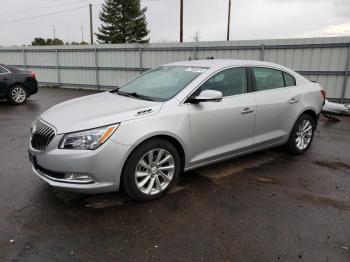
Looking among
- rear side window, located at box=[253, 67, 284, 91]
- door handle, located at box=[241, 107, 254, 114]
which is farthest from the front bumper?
rear side window, located at box=[253, 67, 284, 91]

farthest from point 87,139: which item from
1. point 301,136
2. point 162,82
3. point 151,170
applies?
point 301,136

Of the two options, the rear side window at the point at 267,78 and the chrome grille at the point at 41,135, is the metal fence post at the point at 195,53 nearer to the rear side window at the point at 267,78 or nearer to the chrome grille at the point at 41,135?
the rear side window at the point at 267,78

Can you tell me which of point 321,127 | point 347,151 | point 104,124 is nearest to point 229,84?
point 104,124

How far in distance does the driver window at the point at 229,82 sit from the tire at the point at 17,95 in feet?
28.8

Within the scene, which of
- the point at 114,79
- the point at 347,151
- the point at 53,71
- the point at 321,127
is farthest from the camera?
the point at 53,71

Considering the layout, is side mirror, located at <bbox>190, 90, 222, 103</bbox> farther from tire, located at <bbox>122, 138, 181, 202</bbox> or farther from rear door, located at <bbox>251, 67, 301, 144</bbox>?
rear door, located at <bbox>251, 67, 301, 144</bbox>

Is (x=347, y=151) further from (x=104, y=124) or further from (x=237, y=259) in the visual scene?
(x=104, y=124)

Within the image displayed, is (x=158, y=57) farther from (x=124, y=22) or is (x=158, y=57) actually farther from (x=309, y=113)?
(x=124, y=22)

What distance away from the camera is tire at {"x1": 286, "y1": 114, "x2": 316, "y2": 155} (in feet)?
16.6

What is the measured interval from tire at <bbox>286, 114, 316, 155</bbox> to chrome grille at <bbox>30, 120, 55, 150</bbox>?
Answer: 3.67 metres

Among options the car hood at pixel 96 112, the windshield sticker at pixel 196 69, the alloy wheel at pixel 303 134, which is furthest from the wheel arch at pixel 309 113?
the car hood at pixel 96 112

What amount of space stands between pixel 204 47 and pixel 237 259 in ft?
34.0

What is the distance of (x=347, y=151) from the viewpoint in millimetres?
5535

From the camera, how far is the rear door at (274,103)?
4.43m
